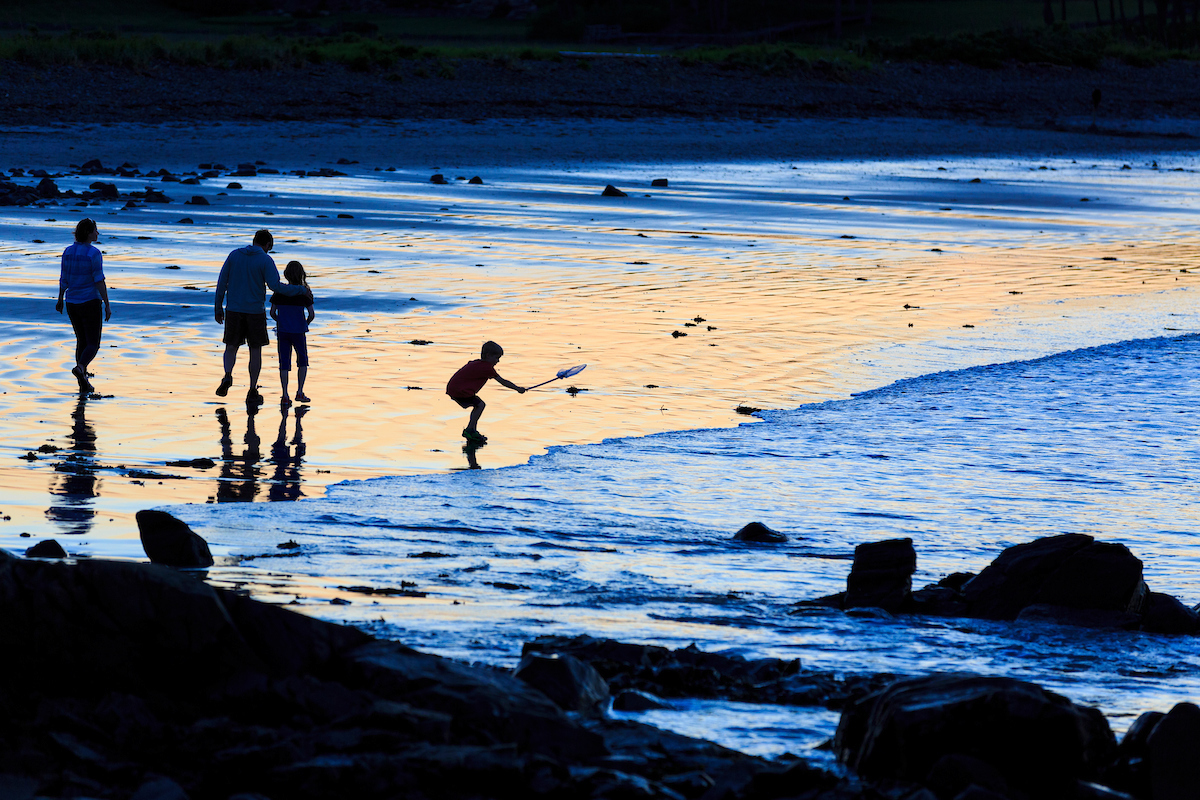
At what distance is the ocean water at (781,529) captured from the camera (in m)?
6.53

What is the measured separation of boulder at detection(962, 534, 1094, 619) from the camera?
23.2 ft

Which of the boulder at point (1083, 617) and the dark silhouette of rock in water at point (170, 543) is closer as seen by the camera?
the boulder at point (1083, 617)

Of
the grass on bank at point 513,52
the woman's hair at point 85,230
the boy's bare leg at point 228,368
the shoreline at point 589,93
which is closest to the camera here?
the boy's bare leg at point 228,368

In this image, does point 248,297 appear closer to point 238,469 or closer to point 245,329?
point 245,329

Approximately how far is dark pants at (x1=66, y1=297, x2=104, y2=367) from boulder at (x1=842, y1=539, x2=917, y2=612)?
7448 millimetres

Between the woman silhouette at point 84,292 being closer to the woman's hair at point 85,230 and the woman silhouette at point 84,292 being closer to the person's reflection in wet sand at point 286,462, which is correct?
the woman's hair at point 85,230

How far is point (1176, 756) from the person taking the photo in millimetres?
5012

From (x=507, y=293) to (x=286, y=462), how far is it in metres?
7.55

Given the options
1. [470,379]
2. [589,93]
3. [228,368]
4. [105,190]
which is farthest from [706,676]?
[589,93]

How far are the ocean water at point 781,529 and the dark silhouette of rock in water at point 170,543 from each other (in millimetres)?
217

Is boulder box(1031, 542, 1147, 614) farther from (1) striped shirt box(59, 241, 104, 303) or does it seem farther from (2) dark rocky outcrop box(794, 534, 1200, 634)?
(1) striped shirt box(59, 241, 104, 303)

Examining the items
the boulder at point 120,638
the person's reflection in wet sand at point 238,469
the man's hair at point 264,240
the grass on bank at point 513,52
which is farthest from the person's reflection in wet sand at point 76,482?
the grass on bank at point 513,52

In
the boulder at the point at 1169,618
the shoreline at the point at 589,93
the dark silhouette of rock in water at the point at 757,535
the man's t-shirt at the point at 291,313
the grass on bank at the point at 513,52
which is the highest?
the grass on bank at the point at 513,52

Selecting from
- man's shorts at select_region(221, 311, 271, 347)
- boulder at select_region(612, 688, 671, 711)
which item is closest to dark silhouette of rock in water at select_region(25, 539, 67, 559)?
boulder at select_region(612, 688, 671, 711)
